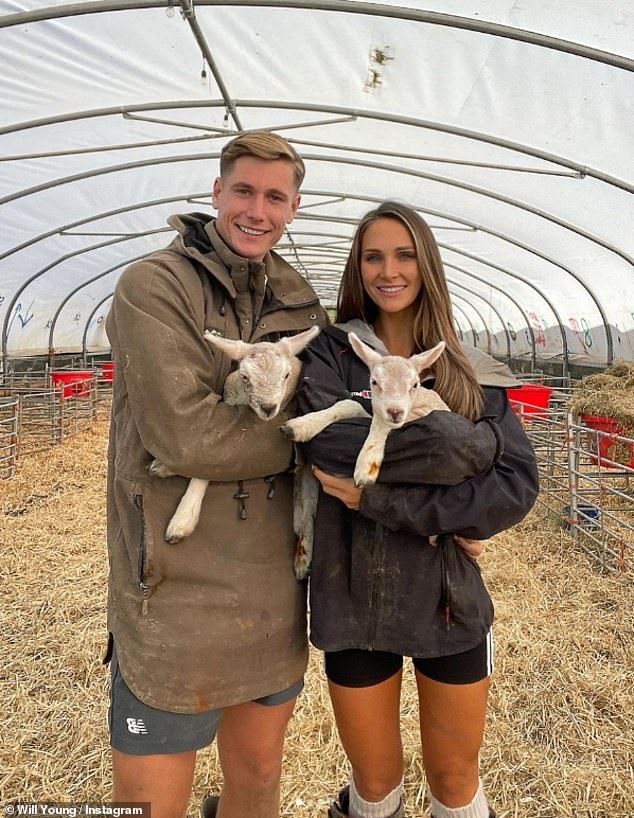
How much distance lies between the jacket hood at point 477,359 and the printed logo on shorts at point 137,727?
52.4 inches

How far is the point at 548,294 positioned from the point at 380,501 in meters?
11.6

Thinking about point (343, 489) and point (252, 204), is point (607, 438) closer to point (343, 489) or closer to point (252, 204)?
point (343, 489)

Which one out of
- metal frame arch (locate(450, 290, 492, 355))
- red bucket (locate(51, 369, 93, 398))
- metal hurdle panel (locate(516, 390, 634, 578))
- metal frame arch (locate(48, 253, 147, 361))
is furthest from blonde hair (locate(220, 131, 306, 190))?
metal frame arch (locate(450, 290, 492, 355))

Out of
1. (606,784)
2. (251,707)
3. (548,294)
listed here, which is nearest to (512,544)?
(606,784)

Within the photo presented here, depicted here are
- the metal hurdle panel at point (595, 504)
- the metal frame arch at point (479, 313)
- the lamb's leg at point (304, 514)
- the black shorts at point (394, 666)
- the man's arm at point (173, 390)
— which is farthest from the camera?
the metal frame arch at point (479, 313)

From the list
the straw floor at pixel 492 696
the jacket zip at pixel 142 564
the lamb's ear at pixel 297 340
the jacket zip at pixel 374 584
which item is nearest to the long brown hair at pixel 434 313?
the lamb's ear at pixel 297 340

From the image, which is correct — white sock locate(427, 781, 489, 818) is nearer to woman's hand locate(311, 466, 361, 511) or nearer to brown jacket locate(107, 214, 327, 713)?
brown jacket locate(107, 214, 327, 713)

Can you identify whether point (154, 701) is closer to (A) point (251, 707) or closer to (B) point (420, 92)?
(A) point (251, 707)

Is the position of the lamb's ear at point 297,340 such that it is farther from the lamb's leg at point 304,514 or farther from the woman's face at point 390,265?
the lamb's leg at point 304,514

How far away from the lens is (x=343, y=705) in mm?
1905

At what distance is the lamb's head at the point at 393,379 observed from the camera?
1894 millimetres

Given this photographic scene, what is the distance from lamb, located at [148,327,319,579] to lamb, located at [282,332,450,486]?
13 centimetres

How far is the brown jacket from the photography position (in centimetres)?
165

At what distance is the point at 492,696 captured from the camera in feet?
11.5
